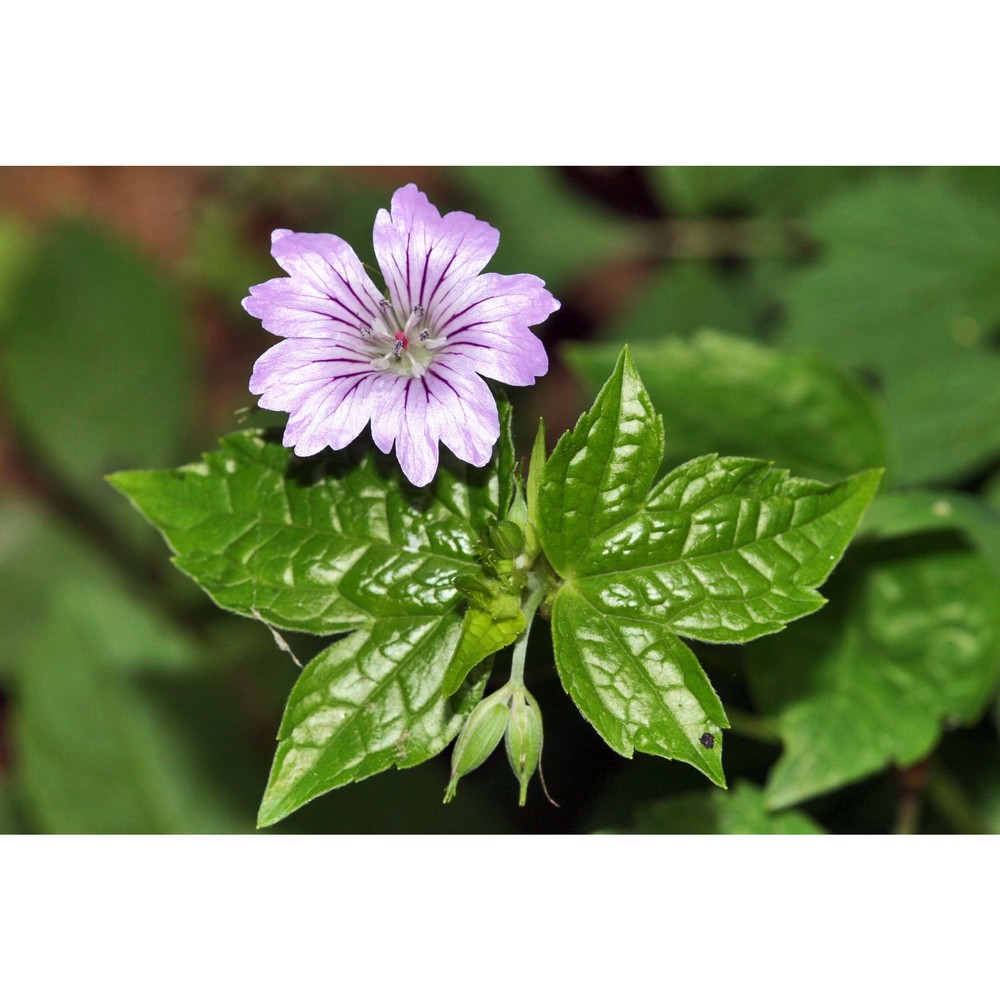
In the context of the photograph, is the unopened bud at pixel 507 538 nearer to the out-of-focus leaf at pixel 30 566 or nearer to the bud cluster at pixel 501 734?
the bud cluster at pixel 501 734

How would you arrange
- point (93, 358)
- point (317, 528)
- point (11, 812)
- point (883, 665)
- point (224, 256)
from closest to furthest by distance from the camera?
point (317, 528) → point (883, 665) → point (11, 812) → point (93, 358) → point (224, 256)

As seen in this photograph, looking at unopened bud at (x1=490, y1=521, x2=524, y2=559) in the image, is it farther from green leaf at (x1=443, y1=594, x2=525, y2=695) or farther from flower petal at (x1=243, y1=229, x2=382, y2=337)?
flower petal at (x1=243, y1=229, x2=382, y2=337)

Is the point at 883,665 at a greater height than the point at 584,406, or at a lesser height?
lesser

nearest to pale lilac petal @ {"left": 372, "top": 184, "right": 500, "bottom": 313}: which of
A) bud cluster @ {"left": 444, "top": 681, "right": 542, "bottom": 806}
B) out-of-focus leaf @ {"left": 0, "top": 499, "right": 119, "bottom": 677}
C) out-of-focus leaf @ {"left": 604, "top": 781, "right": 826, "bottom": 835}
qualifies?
bud cluster @ {"left": 444, "top": 681, "right": 542, "bottom": 806}

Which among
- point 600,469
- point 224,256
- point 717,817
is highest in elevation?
point 224,256

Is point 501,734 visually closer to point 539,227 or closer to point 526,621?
point 526,621

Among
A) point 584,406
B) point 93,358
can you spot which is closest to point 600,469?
point 584,406

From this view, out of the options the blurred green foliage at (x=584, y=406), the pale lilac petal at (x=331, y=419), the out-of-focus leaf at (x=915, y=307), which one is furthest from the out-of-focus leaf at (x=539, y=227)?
the pale lilac petal at (x=331, y=419)
